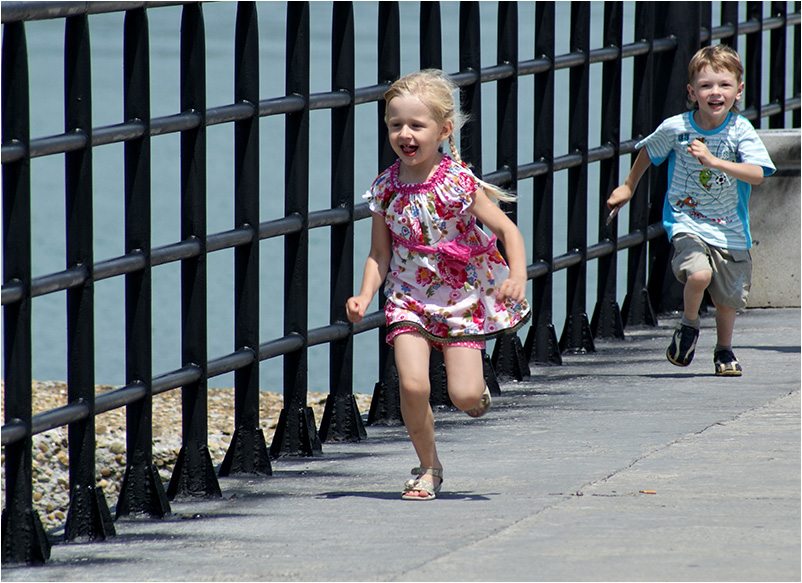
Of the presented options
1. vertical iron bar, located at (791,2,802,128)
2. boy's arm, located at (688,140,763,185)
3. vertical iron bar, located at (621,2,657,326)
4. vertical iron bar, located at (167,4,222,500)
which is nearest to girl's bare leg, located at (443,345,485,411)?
vertical iron bar, located at (167,4,222,500)

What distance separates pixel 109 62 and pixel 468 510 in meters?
43.8

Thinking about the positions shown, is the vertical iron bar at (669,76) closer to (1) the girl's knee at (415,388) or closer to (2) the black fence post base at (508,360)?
(2) the black fence post base at (508,360)

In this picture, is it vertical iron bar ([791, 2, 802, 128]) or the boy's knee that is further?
vertical iron bar ([791, 2, 802, 128])

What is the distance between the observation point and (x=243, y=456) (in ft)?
19.3

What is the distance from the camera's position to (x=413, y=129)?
4992 mm

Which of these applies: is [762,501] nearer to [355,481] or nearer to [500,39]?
[355,481]

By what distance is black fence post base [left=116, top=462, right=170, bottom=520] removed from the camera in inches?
205

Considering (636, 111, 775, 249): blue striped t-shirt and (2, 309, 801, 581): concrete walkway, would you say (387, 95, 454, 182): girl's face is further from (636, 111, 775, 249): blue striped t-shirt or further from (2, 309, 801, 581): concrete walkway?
(636, 111, 775, 249): blue striped t-shirt

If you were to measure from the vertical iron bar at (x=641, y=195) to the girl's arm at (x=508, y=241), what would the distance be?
4260 mm

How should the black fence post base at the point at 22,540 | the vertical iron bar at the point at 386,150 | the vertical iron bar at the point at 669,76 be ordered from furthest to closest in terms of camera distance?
the vertical iron bar at the point at 669,76 < the vertical iron bar at the point at 386,150 < the black fence post base at the point at 22,540

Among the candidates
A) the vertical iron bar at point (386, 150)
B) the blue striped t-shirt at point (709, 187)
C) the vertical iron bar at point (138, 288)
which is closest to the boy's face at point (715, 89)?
the blue striped t-shirt at point (709, 187)

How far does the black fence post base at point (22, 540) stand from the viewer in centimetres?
455

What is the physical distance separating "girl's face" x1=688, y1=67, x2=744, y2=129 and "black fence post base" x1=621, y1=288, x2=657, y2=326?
222 cm

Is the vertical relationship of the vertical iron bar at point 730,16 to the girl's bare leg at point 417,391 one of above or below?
above
